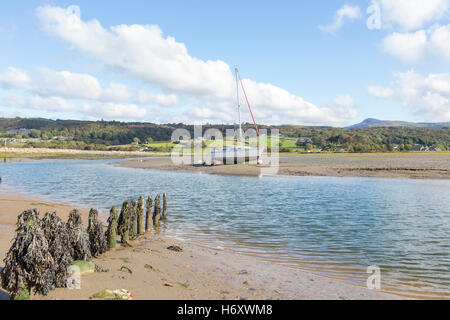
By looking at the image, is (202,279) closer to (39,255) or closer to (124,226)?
(39,255)

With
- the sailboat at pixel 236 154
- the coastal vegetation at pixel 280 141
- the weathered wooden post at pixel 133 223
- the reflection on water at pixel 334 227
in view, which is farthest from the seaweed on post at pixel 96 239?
the coastal vegetation at pixel 280 141

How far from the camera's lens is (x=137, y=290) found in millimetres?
7598

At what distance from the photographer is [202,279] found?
906cm

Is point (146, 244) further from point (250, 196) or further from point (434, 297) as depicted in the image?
point (250, 196)

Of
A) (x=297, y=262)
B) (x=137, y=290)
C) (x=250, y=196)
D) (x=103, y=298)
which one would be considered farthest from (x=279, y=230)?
(x=250, y=196)

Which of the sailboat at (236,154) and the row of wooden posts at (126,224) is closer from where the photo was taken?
the row of wooden posts at (126,224)

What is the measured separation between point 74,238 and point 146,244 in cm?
452

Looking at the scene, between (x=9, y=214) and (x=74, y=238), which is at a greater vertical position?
(x=74, y=238)

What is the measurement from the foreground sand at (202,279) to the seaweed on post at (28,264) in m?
0.29

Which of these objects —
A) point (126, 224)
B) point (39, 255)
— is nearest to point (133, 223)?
point (126, 224)

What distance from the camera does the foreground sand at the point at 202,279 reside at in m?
7.75

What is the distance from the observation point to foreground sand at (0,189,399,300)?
7750 mm

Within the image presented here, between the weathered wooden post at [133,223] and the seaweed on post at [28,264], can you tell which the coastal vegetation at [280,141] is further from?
the seaweed on post at [28,264]

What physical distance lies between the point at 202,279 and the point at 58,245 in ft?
12.7
